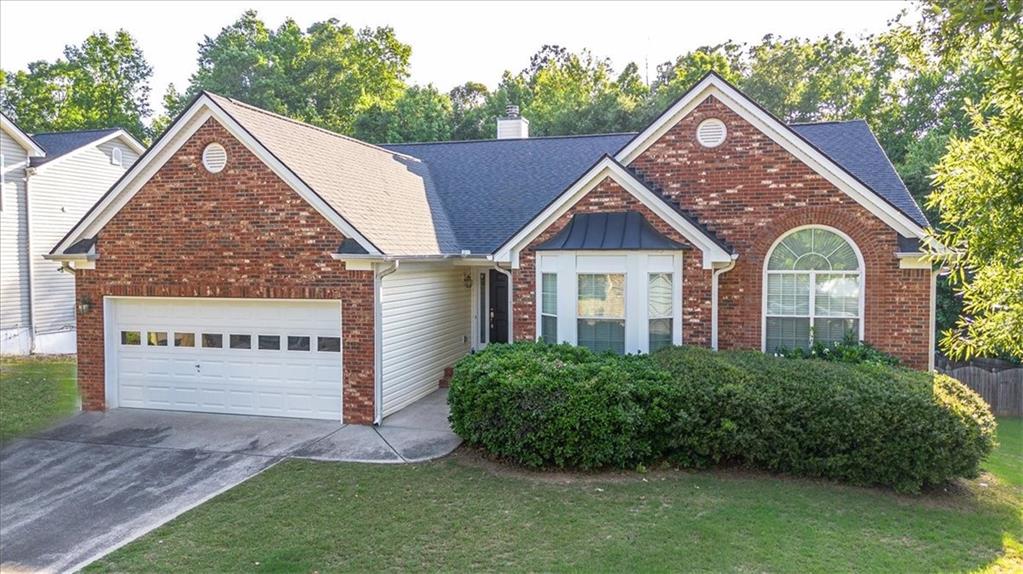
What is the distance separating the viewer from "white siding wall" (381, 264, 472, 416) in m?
12.1

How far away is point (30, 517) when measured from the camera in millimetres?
8344

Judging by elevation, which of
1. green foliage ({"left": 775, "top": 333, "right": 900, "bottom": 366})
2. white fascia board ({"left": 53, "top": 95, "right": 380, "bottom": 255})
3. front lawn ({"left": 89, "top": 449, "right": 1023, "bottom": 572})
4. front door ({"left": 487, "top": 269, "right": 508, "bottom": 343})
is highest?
white fascia board ({"left": 53, "top": 95, "right": 380, "bottom": 255})

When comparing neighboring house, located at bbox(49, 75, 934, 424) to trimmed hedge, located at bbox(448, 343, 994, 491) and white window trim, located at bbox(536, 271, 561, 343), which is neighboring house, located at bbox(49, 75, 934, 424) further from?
trimmed hedge, located at bbox(448, 343, 994, 491)

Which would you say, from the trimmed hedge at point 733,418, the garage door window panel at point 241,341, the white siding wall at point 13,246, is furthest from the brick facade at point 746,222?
the white siding wall at point 13,246

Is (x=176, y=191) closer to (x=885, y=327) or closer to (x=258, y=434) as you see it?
(x=258, y=434)

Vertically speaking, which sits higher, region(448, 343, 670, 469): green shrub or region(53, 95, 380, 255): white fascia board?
region(53, 95, 380, 255): white fascia board

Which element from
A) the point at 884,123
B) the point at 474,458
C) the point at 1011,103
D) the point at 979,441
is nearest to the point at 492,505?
the point at 474,458

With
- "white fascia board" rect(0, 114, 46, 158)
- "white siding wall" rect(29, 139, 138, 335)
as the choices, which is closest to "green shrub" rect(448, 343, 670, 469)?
"white siding wall" rect(29, 139, 138, 335)

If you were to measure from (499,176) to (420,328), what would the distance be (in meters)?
5.37

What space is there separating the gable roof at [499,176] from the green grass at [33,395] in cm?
839

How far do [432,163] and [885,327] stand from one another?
11.5 meters

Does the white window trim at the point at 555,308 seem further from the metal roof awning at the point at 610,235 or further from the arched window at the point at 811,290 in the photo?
the arched window at the point at 811,290

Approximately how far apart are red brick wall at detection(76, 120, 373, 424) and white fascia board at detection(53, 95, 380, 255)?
0.12 meters

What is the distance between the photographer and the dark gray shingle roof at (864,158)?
12180mm
